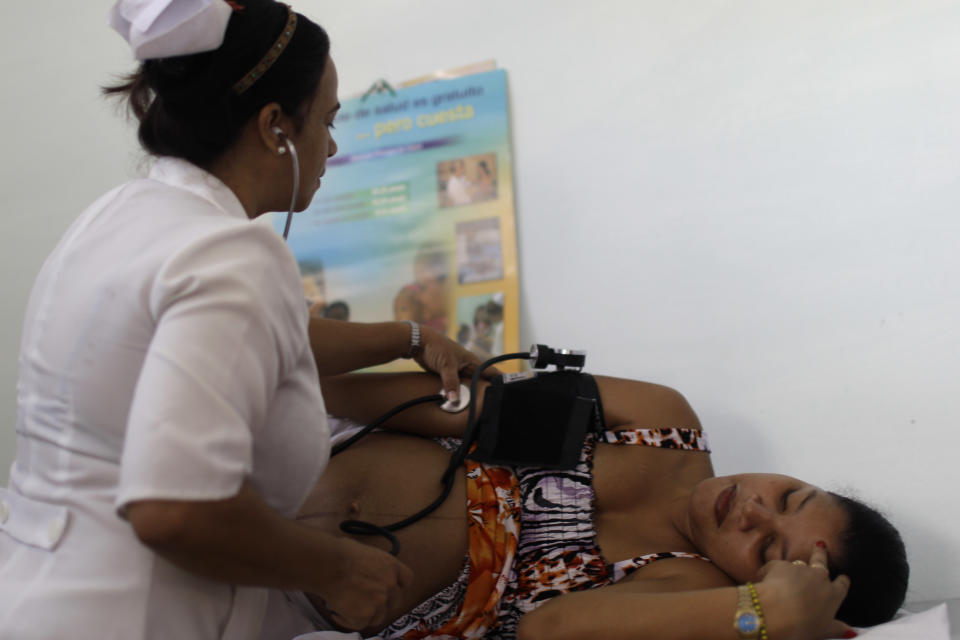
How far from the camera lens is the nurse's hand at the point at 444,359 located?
4.26 feet

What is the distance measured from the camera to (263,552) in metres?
0.72

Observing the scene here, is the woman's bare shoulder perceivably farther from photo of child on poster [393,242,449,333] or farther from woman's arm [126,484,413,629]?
photo of child on poster [393,242,449,333]

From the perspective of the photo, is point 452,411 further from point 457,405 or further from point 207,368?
point 207,368

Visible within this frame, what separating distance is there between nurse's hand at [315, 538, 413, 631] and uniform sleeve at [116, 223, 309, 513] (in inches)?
7.6

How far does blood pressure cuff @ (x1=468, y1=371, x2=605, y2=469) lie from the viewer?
125 centimetres

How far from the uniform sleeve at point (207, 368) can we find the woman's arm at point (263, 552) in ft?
0.06

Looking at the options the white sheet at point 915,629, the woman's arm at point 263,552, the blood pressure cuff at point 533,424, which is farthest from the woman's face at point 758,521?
the woman's arm at point 263,552

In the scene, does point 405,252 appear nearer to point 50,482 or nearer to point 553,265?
point 553,265

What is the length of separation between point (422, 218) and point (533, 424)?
774 mm

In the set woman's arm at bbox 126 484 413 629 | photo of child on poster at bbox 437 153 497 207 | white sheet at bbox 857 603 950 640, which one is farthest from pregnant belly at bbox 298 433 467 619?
photo of child on poster at bbox 437 153 497 207

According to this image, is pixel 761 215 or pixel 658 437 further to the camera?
pixel 761 215

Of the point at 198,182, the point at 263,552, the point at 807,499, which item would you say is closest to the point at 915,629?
the point at 807,499

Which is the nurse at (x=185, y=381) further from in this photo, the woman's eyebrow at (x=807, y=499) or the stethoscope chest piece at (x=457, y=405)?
the woman's eyebrow at (x=807, y=499)

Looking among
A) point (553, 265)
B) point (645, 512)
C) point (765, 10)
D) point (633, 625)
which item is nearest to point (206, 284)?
point (633, 625)
